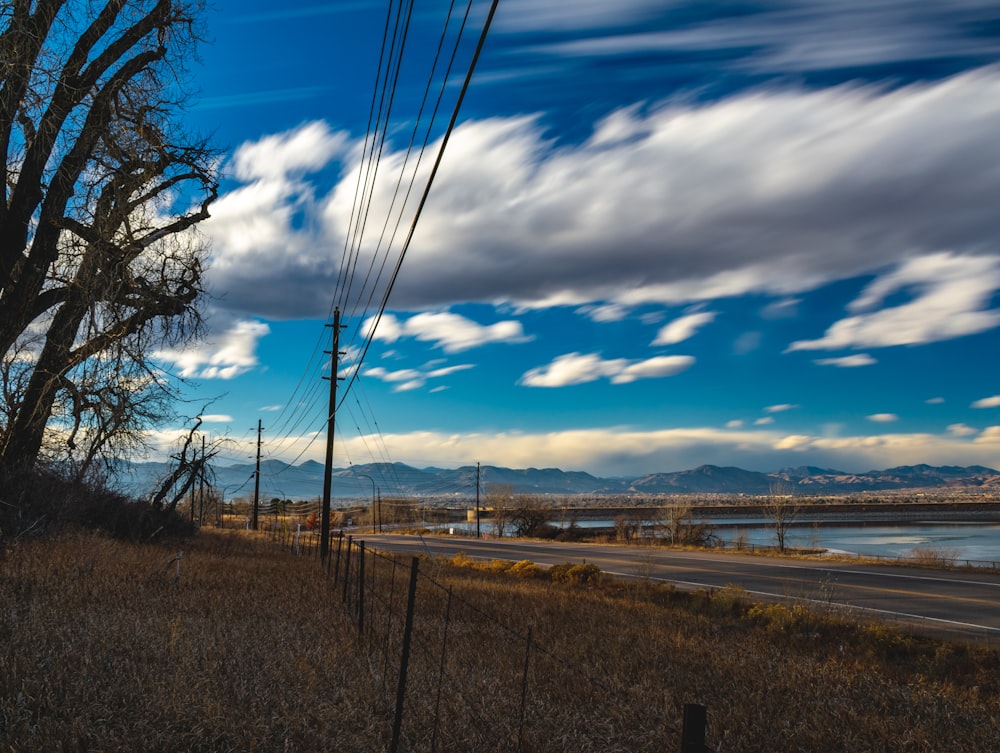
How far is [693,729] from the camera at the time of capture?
326cm

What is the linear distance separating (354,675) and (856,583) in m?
19.4

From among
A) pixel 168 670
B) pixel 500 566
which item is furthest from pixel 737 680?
pixel 500 566

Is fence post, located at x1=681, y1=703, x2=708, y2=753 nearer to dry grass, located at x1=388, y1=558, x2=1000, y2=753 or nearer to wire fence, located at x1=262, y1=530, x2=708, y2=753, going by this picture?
wire fence, located at x1=262, y1=530, x2=708, y2=753

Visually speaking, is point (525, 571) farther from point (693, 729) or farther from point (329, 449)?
point (693, 729)

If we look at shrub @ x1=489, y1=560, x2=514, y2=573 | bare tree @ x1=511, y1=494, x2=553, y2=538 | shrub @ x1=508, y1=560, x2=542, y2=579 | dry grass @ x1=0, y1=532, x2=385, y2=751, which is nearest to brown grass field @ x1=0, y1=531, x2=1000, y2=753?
dry grass @ x1=0, y1=532, x2=385, y2=751

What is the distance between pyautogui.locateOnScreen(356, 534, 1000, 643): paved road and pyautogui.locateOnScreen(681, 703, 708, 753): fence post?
44.7 ft

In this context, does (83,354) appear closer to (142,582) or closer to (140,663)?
(142,582)

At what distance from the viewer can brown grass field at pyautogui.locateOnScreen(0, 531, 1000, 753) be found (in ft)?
21.4

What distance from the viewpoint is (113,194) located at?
15234 mm

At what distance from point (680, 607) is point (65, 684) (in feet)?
46.6

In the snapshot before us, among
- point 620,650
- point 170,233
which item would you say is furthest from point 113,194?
point 620,650

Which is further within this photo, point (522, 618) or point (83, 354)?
point (83, 354)

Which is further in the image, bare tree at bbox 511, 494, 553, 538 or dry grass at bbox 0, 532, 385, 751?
bare tree at bbox 511, 494, 553, 538

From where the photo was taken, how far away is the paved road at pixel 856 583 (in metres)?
16.4
